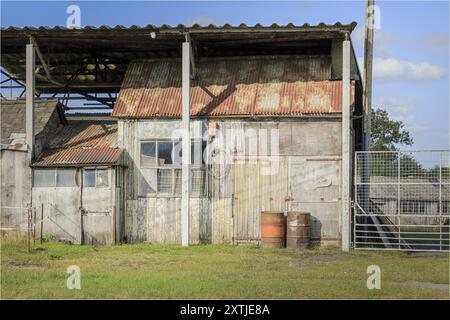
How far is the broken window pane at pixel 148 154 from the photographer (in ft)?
67.5

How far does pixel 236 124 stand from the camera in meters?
20.3

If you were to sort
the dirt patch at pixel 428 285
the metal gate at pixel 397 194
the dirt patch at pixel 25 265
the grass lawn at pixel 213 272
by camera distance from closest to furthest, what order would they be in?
the grass lawn at pixel 213 272 < the dirt patch at pixel 428 285 < the dirt patch at pixel 25 265 < the metal gate at pixel 397 194

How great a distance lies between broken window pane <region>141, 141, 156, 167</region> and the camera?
20562mm

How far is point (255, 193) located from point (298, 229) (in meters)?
1.99

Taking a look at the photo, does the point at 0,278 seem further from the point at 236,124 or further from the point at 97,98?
the point at 97,98

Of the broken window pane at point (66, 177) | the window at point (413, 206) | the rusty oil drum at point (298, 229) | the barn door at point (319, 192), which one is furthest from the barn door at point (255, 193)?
the broken window pane at point (66, 177)

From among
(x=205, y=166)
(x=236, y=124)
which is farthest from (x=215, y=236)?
(x=236, y=124)

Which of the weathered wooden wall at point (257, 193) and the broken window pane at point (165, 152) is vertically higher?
the broken window pane at point (165, 152)

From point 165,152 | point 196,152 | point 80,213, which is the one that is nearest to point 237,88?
point 196,152

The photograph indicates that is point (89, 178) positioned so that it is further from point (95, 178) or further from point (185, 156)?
point (185, 156)

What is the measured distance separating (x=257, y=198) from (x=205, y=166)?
198 centimetres

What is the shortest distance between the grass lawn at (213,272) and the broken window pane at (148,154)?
2928 millimetres

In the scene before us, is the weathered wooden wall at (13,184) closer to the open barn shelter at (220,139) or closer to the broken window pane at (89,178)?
the open barn shelter at (220,139)
